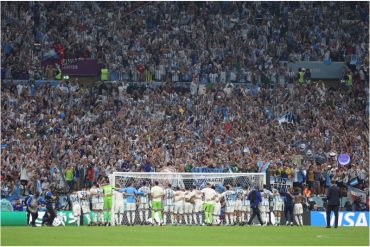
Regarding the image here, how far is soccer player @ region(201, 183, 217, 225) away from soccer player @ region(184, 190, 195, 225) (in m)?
0.55

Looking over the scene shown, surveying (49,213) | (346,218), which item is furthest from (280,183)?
(49,213)

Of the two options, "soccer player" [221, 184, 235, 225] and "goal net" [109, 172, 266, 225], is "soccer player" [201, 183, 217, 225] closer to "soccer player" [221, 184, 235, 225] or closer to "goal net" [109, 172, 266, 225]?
"soccer player" [221, 184, 235, 225]

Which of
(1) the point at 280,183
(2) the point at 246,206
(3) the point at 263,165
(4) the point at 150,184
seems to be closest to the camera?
(2) the point at 246,206

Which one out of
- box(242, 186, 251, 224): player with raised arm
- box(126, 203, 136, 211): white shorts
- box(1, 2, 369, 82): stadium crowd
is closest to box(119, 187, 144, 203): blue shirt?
box(126, 203, 136, 211): white shorts

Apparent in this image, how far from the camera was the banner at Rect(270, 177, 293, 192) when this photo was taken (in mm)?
47312

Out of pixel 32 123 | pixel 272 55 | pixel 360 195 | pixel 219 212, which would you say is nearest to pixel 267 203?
pixel 219 212

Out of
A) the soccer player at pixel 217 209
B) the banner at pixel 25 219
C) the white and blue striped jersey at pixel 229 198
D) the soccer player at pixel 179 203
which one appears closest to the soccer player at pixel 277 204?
the white and blue striped jersey at pixel 229 198

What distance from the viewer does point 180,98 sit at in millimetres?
56469

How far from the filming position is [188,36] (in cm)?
6066

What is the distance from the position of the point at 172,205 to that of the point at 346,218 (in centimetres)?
726

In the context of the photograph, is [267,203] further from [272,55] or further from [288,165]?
[272,55]

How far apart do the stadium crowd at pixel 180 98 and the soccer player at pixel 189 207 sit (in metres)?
6.13

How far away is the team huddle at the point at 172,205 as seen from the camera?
41.6 m

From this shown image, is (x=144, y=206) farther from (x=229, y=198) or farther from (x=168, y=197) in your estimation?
(x=229, y=198)
